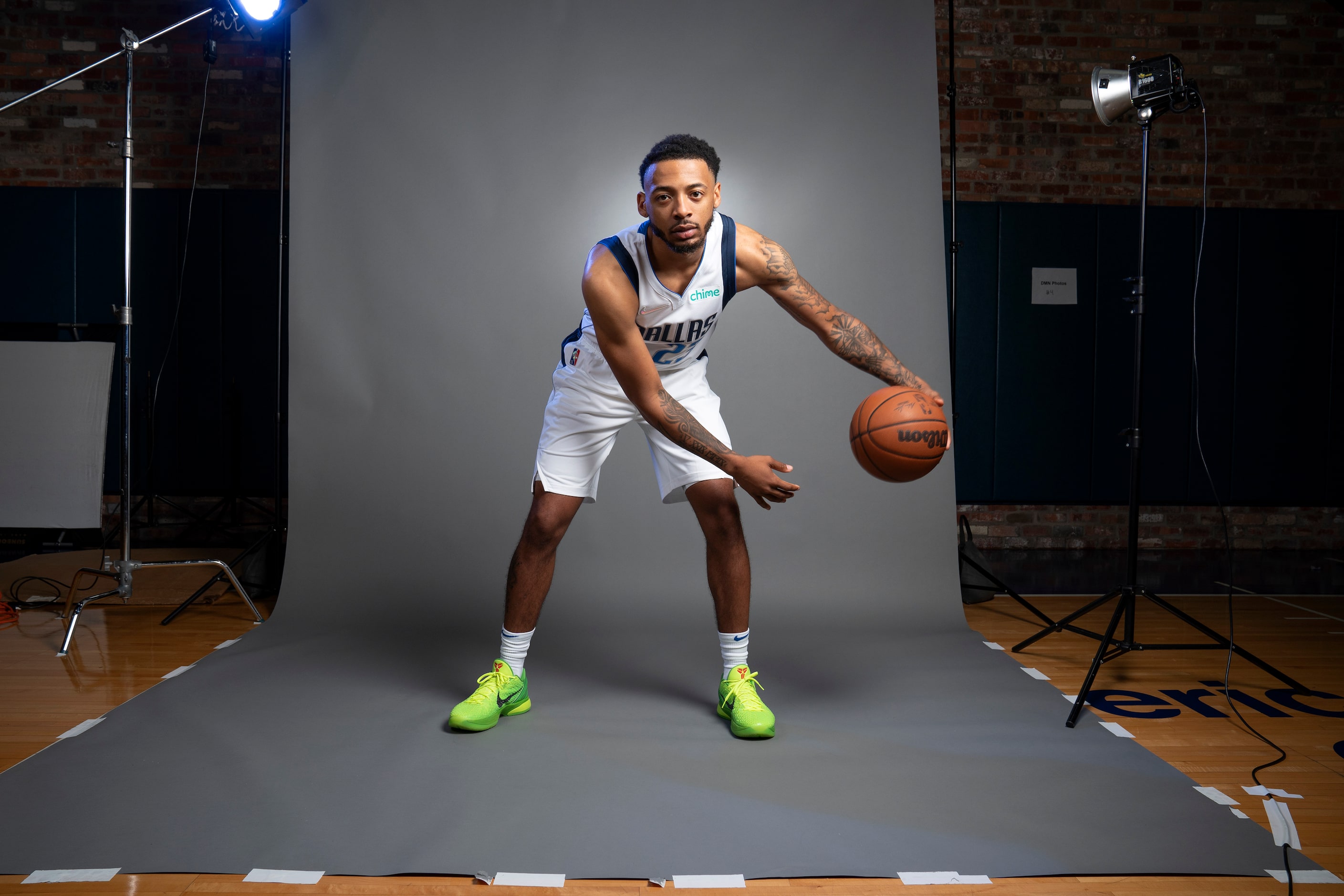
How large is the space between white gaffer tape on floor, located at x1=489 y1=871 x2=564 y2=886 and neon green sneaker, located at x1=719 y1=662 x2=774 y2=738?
70cm

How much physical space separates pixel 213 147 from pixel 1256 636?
5.29 m

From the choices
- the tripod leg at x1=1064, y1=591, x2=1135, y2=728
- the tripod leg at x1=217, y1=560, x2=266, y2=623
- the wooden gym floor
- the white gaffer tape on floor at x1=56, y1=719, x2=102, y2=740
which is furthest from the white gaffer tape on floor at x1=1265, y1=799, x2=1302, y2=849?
the tripod leg at x1=217, y1=560, x2=266, y2=623

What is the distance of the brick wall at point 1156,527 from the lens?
15.6ft

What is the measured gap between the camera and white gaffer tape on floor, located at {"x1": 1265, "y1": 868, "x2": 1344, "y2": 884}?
1.46 meters

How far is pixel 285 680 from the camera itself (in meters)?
2.46

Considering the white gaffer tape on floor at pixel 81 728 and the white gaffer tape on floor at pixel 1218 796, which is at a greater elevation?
the white gaffer tape on floor at pixel 81 728

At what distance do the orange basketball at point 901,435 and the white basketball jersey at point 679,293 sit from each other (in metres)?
0.47

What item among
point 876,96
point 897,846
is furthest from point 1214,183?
point 897,846

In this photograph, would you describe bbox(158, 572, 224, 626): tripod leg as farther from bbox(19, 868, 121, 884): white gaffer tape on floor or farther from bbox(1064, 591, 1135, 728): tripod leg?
bbox(1064, 591, 1135, 728): tripod leg

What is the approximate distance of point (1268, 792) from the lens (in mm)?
1797

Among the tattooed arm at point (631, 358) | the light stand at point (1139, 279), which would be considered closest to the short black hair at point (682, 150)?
the tattooed arm at point (631, 358)

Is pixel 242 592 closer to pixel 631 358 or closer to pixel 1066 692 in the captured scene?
pixel 631 358

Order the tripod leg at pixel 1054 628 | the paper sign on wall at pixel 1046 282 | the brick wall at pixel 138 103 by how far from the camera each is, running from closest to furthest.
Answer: the tripod leg at pixel 1054 628 → the brick wall at pixel 138 103 → the paper sign on wall at pixel 1046 282

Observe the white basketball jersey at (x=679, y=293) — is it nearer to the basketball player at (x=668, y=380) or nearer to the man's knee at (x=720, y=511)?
the basketball player at (x=668, y=380)
